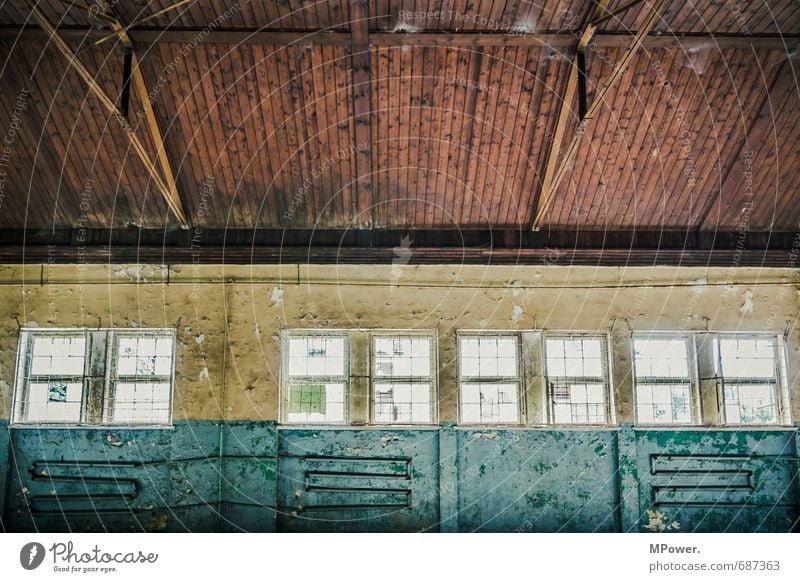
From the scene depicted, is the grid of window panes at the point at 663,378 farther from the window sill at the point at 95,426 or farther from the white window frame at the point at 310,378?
the window sill at the point at 95,426

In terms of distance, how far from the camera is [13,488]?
28.3 ft

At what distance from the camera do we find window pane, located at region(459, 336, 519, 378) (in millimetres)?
9023

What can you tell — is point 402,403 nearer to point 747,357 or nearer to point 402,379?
point 402,379

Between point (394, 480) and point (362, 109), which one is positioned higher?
point (362, 109)

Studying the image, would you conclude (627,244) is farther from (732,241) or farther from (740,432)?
(740,432)

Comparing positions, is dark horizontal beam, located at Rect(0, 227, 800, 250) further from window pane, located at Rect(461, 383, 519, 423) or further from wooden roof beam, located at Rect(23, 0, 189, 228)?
window pane, located at Rect(461, 383, 519, 423)

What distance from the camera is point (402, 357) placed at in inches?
357

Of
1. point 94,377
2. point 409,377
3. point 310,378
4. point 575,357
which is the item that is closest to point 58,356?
point 94,377

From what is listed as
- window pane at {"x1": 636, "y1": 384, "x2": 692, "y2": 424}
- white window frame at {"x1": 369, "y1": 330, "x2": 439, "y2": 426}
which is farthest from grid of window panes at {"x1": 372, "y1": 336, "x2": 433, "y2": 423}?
window pane at {"x1": 636, "y1": 384, "x2": 692, "y2": 424}

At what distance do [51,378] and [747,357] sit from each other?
31.0 feet

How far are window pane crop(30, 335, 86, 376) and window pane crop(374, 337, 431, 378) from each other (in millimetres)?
3994

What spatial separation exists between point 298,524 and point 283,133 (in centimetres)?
495

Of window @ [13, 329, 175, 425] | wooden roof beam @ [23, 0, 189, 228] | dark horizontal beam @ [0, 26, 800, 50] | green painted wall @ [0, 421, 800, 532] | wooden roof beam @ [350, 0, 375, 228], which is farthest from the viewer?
window @ [13, 329, 175, 425]

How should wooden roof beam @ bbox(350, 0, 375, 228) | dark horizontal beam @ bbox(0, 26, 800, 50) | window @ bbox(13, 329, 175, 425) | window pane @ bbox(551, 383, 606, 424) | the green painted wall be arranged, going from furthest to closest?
1. window pane @ bbox(551, 383, 606, 424)
2. window @ bbox(13, 329, 175, 425)
3. the green painted wall
4. dark horizontal beam @ bbox(0, 26, 800, 50)
5. wooden roof beam @ bbox(350, 0, 375, 228)
